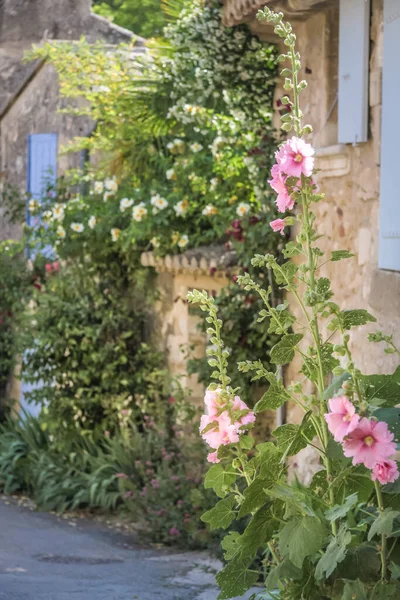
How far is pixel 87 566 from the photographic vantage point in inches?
306

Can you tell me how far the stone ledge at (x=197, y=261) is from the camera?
→ 8.48 meters

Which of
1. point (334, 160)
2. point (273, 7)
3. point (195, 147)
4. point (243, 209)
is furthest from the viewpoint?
point (195, 147)

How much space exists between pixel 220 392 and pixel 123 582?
413 cm

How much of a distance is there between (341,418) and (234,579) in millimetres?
798

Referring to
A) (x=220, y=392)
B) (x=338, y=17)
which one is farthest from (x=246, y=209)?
(x=220, y=392)

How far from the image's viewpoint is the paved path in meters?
6.75

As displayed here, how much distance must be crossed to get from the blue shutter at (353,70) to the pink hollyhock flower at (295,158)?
9.63ft

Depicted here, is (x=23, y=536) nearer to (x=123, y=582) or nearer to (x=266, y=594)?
(x=123, y=582)

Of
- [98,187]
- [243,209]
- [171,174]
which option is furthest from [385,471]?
[98,187]

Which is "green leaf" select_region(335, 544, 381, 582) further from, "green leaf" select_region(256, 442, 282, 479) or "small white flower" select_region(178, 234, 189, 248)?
"small white flower" select_region(178, 234, 189, 248)

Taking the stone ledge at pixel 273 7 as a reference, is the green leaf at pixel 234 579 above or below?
below

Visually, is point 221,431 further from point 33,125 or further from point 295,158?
point 33,125

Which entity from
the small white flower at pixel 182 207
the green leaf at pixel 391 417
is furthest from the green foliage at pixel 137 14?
the green leaf at pixel 391 417

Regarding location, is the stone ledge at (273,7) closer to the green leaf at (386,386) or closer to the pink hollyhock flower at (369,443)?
the green leaf at (386,386)
